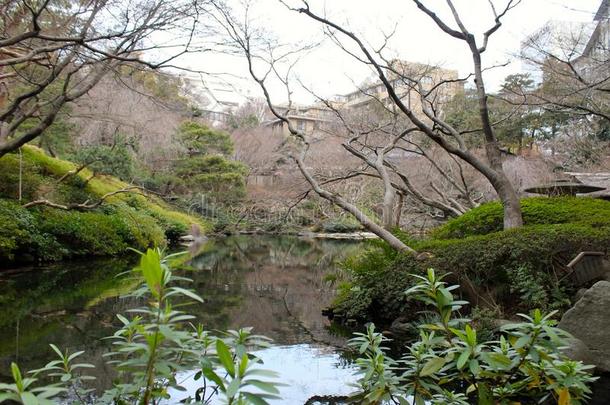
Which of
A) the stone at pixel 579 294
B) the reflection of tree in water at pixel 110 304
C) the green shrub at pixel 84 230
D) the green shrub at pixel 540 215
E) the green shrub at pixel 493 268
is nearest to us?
the reflection of tree in water at pixel 110 304

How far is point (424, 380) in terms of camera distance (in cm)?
210

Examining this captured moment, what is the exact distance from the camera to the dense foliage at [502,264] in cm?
584

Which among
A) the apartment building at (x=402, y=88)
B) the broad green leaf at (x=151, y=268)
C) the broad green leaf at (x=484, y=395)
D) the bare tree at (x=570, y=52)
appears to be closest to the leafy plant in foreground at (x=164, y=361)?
the broad green leaf at (x=151, y=268)

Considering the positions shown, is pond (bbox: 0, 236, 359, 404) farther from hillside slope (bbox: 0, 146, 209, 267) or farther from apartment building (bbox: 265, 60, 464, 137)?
apartment building (bbox: 265, 60, 464, 137)

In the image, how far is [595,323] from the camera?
461 centimetres

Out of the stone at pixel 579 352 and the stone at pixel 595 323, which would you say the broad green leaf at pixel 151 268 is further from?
the stone at pixel 595 323

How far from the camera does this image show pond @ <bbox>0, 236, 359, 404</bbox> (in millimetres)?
4715

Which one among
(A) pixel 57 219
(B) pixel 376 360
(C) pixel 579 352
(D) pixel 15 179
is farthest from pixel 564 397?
(D) pixel 15 179

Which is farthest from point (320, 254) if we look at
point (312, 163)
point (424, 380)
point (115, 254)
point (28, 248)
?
point (424, 380)

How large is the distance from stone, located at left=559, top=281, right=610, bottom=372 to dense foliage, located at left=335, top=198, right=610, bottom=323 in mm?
853

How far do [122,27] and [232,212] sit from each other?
18.2 metres

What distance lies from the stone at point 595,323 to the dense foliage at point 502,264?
2.80 feet

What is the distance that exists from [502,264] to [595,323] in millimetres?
1675

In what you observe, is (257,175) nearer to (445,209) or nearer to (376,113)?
(376,113)
